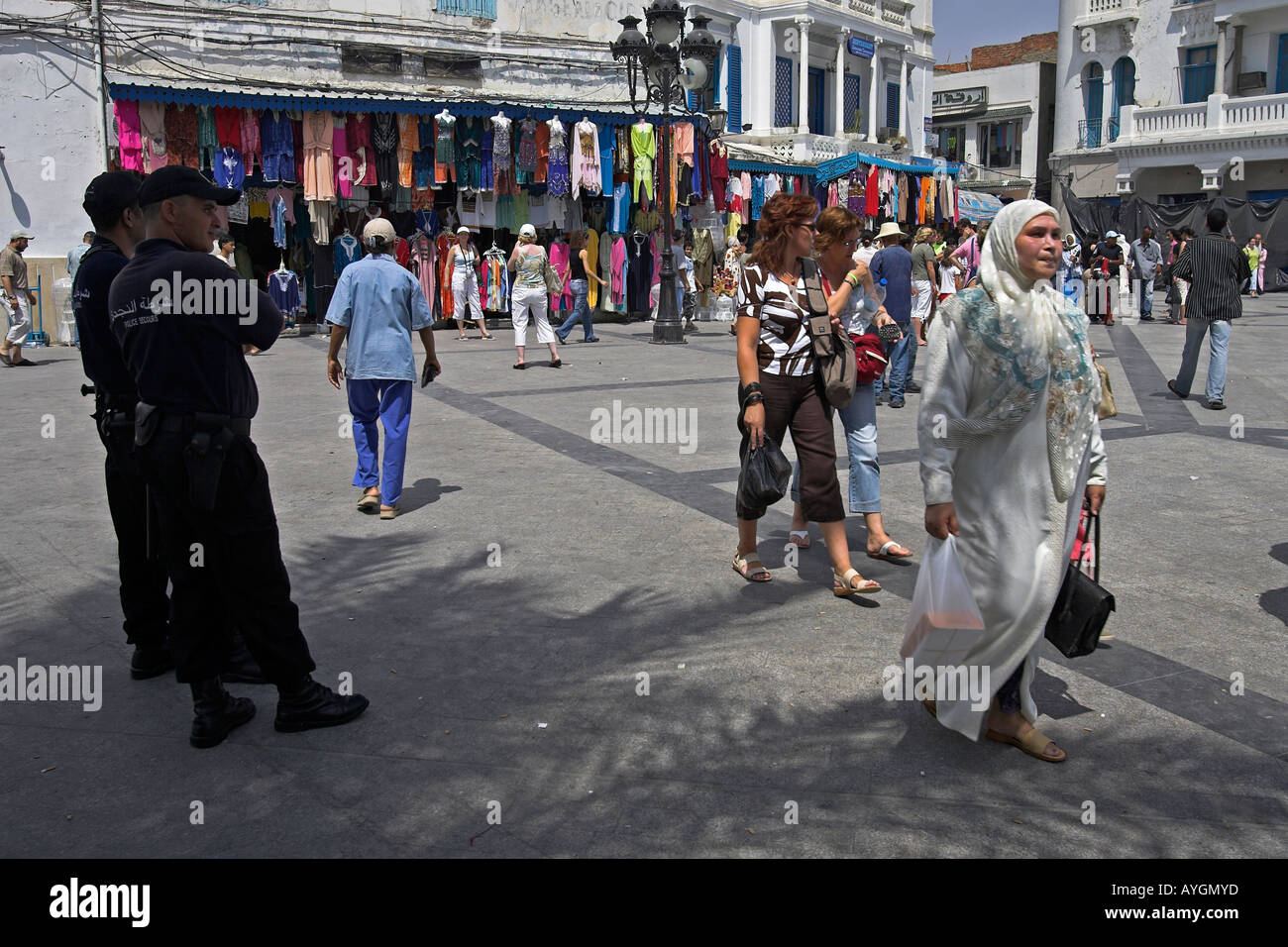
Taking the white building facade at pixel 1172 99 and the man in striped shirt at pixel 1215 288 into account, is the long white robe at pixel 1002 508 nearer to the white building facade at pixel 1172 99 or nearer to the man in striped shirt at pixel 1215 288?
the man in striped shirt at pixel 1215 288

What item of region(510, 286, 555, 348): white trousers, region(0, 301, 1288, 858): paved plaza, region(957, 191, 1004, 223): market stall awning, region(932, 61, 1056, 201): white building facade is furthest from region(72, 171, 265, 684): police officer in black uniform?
region(932, 61, 1056, 201): white building facade

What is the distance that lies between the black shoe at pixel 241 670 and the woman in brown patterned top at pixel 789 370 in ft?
7.97

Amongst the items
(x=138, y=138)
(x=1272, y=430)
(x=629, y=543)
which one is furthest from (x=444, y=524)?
(x=138, y=138)

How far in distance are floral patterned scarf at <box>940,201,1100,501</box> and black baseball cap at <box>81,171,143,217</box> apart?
10.6ft

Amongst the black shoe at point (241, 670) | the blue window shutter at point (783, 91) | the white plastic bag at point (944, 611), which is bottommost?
the black shoe at point (241, 670)

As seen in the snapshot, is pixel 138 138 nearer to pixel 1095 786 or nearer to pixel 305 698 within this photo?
pixel 305 698

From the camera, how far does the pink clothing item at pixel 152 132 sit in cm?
1680

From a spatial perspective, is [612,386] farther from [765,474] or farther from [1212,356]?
[765,474]

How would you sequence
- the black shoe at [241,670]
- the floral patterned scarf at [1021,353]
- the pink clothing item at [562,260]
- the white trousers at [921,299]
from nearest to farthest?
1. the floral patterned scarf at [1021,353]
2. the black shoe at [241,670]
3. the white trousers at [921,299]
4. the pink clothing item at [562,260]

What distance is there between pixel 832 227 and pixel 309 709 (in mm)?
3539

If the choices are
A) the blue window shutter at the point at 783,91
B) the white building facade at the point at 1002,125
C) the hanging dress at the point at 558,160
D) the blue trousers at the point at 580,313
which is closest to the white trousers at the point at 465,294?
the blue trousers at the point at 580,313

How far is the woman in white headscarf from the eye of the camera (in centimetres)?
361

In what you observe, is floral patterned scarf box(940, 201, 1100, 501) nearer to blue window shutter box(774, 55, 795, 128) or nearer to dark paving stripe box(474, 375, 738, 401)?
dark paving stripe box(474, 375, 738, 401)

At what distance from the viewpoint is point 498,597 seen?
5.49 m
